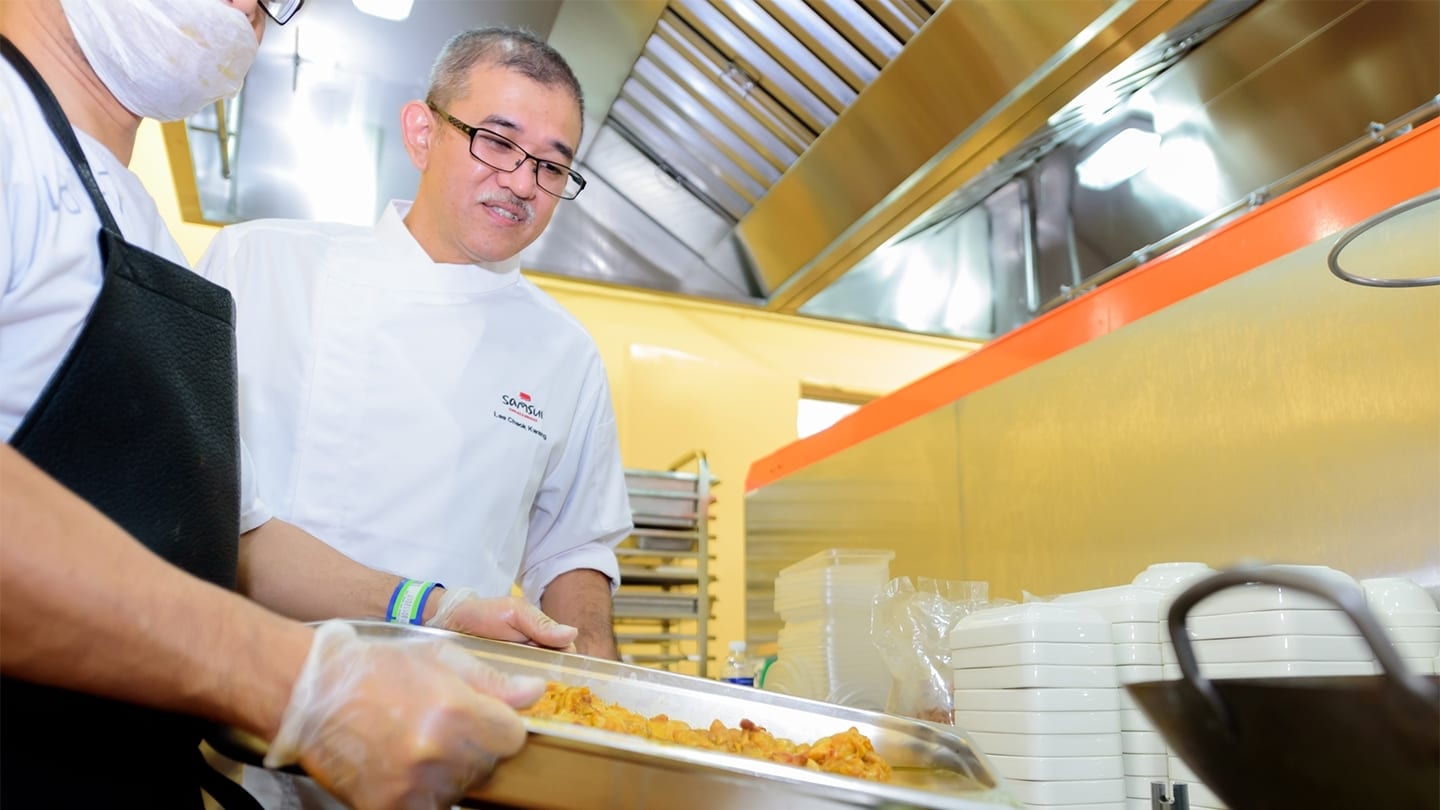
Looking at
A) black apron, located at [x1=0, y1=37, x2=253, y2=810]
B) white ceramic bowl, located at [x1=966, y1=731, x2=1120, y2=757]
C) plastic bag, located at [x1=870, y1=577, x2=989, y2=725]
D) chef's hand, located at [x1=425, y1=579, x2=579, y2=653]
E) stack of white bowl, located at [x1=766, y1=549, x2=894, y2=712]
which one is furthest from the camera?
stack of white bowl, located at [x1=766, y1=549, x2=894, y2=712]

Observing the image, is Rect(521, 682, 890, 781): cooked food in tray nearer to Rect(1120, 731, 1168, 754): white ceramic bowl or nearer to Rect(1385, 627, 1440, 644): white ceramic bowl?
Rect(1120, 731, 1168, 754): white ceramic bowl

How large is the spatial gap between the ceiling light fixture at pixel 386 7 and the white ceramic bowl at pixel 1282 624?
8.99ft

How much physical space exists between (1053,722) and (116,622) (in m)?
0.94

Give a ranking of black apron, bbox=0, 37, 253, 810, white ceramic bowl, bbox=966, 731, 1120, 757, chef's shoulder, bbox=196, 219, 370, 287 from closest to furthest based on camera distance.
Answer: black apron, bbox=0, 37, 253, 810 < white ceramic bowl, bbox=966, 731, 1120, 757 < chef's shoulder, bbox=196, 219, 370, 287

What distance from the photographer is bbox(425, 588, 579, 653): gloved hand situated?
126cm

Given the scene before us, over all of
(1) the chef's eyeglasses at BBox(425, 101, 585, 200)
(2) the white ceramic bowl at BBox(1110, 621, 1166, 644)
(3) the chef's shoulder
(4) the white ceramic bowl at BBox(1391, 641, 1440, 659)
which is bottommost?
(4) the white ceramic bowl at BBox(1391, 641, 1440, 659)

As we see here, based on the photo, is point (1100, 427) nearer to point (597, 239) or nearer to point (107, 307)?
point (107, 307)

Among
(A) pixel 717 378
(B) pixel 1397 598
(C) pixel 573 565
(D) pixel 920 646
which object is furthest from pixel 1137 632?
(A) pixel 717 378

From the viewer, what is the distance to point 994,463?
246 cm

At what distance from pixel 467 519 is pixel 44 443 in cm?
93

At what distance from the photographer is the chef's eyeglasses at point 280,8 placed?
1.13 meters

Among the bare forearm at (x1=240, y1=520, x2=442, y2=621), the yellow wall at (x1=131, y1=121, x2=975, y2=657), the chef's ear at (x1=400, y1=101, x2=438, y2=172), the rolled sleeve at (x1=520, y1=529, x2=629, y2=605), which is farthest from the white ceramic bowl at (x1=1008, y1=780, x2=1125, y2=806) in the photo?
the yellow wall at (x1=131, y1=121, x2=975, y2=657)

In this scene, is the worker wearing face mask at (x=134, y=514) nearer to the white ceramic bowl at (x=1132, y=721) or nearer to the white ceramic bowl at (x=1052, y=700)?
the white ceramic bowl at (x=1052, y=700)

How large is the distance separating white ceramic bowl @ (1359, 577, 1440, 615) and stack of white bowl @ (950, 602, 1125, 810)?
1.02ft
